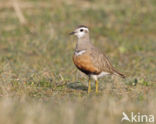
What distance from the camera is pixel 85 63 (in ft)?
24.6

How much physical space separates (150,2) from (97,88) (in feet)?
33.1

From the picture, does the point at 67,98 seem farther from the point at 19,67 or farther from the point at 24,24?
the point at 24,24

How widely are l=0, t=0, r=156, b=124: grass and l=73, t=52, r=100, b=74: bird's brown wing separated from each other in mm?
463

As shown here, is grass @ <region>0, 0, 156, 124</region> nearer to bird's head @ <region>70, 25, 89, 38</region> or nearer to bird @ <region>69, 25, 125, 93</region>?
bird @ <region>69, 25, 125, 93</region>

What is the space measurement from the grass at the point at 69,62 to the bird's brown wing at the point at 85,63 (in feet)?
1.52

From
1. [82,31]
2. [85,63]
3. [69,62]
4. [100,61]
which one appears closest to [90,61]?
[85,63]

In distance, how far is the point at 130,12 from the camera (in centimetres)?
1589

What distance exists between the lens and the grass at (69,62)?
536 centimetres

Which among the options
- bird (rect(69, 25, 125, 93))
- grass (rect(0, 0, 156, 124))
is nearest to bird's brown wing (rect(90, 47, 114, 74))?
bird (rect(69, 25, 125, 93))

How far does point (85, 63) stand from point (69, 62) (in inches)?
136

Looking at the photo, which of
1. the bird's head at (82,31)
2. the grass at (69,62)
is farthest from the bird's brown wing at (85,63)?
the bird's head at (82,31)

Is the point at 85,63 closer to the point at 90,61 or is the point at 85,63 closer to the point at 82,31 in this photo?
the point at 90,61

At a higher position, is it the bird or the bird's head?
the bird's head

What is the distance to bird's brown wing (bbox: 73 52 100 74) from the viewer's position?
7.48 m
